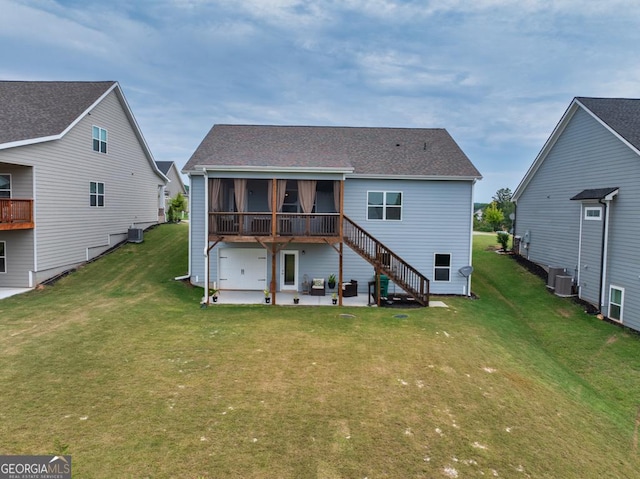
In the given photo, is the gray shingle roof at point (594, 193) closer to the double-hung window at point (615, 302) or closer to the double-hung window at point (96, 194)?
the double-hung window at point (615, 302)

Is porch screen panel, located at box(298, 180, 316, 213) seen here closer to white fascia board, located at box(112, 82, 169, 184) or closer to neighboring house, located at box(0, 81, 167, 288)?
neighboring house, located at box(0, 81, 167, 288)

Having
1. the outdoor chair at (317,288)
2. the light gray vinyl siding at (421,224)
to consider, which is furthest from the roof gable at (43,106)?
the light gray vinyl siding at (421,224)

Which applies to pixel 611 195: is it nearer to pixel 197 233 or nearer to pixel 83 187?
pixel 197 233

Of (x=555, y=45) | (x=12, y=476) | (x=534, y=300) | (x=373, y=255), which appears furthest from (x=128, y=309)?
(x=555, y=45)

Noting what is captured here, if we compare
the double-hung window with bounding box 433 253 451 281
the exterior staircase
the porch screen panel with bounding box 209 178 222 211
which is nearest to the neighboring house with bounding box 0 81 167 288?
the porch screen panel with bounding box 209 178 222 211

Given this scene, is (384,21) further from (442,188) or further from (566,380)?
(566,380)
